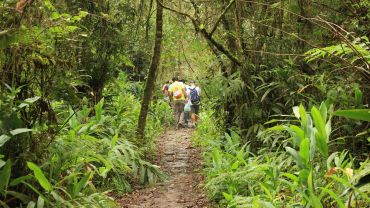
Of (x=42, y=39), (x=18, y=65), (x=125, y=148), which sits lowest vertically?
(x=125, y=148)

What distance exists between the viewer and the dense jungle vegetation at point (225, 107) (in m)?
4.07

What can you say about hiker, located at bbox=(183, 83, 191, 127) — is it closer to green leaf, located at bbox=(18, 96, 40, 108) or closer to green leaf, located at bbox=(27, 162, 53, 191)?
green leaf, located at bbox=(18, 96, 40, 108)

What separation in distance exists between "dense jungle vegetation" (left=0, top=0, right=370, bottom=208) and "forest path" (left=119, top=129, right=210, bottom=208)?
30 cm

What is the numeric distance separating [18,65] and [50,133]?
34.2 inches

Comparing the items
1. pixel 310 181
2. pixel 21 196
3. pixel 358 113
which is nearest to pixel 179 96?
pixel 21 196

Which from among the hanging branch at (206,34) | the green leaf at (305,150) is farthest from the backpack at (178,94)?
the green leaf at (305,150)

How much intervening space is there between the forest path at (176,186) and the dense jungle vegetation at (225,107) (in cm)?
30

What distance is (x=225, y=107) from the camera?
921 centimetres

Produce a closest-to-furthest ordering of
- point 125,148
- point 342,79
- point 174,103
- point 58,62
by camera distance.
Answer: point 58,62 < point 342,79 < point 125,148 < point 174,103

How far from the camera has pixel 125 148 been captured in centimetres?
730

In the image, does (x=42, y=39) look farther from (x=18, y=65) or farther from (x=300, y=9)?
(x=300, y=9)

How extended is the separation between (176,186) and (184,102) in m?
7.37

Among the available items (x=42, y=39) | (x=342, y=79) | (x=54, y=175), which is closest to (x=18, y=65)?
(x=42, y=39)

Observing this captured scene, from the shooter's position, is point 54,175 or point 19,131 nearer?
point 19,131
